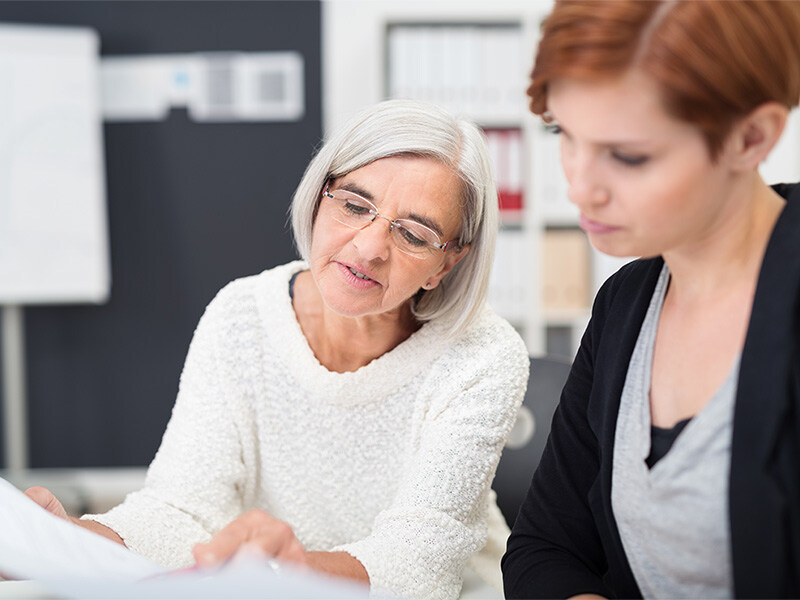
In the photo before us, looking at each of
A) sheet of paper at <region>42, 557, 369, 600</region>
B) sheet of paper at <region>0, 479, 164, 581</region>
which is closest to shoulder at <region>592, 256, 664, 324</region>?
sheet of paper at <region>42, 557, 369, 600</region>

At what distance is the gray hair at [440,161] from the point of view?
4.29 feet

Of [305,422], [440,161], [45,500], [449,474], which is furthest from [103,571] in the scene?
[440,161]

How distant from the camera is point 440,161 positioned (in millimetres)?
1311

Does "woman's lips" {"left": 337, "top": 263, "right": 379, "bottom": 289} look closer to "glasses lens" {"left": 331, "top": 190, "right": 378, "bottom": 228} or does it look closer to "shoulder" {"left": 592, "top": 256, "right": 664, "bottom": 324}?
"glasses lens" {"left": 331, "top": 190, "right": 378, "bottom": 228}

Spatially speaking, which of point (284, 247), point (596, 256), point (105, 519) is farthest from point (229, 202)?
point (105, 519)

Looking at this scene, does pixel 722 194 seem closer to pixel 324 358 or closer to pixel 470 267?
pixel 470 267

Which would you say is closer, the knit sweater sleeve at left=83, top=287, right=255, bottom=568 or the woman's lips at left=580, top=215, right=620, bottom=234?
the woman's lips at left=580, top=215, right=620, bottom=234

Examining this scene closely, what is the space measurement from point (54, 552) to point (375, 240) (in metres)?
0.64

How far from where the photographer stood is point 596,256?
11.3 ft

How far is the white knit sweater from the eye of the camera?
1.32 metres

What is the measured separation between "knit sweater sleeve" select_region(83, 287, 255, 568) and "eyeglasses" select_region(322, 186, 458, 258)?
300 millimetres

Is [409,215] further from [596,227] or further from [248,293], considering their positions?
[596,227]

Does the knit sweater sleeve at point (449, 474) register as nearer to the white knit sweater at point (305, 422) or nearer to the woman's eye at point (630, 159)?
the white knit sweater at point (305, 422)

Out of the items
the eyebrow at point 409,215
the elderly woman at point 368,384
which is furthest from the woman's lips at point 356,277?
the eyebrow at point 409,215
